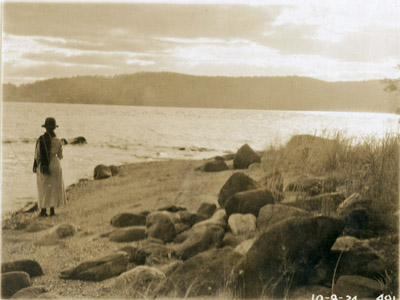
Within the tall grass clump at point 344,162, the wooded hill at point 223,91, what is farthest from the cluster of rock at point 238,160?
the wooded hill at point 223,91

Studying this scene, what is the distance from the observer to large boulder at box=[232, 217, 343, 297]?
396 cm

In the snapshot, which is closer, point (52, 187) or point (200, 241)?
point (200, 241)

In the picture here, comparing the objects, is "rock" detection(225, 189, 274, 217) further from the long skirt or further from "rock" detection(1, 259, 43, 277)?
the long skirt

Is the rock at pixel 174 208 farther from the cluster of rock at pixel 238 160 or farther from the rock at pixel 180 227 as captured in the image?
the cluster of rock at pixel 238 160

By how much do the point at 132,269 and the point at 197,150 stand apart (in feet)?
9.83

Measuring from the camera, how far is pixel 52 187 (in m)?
6.03

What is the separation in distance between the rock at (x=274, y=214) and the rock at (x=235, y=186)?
2.21 feet

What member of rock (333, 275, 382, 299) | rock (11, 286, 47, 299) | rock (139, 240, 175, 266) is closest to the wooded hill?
rock (139, 240, 175, 266)

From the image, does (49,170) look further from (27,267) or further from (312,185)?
(312,185)

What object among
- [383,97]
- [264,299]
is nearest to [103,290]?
[264,299]

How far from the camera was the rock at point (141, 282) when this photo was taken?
4090 mm

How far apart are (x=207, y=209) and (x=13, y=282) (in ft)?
8.45

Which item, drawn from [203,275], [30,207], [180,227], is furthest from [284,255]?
[30,207]

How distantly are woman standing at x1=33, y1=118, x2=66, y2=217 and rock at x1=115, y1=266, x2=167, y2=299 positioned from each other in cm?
211
